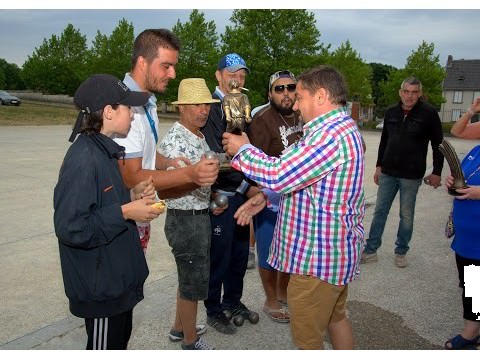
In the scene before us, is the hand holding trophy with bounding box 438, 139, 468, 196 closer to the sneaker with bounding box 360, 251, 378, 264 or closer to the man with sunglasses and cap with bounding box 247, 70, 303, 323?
the man with sunglasses and cap with bounding box 247, 70, 303, 323

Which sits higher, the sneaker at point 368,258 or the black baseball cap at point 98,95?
the black baseball cap at point 98,95

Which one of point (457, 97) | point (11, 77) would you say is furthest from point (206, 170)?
point (11, 77)

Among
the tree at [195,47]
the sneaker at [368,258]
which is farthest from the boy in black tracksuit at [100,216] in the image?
the tree at [195,47]

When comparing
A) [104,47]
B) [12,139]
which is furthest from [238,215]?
[104,47]

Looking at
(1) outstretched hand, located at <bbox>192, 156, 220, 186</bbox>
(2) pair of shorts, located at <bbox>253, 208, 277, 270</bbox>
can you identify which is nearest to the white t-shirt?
(1) outstretched hand, located at <bbox>192, 156, 220, 186</bbox>

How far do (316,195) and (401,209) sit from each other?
10.7ft

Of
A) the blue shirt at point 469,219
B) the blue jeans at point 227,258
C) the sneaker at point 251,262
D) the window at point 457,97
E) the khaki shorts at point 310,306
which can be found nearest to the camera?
the khaki shorts at point 310,306

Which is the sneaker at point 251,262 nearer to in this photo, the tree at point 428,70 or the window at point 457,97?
the tree at point 428,70

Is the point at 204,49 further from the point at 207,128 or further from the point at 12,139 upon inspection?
the point at 207,128

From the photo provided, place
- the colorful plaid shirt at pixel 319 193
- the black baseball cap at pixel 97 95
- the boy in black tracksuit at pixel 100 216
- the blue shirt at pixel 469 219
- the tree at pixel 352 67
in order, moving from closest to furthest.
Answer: the boy in black tracksuit at pixel 100 216
the black baseball cap at pixel 97 95
the colorful plaid shirt at pixel 319 193
the blue shirt at pixel 469 219
the tree at pixel 352 67

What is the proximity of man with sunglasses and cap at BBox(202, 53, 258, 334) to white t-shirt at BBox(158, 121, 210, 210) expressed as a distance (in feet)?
0.74

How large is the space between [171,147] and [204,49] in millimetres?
36475

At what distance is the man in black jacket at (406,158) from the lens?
203 inches

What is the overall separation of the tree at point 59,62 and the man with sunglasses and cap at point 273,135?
54.5m
